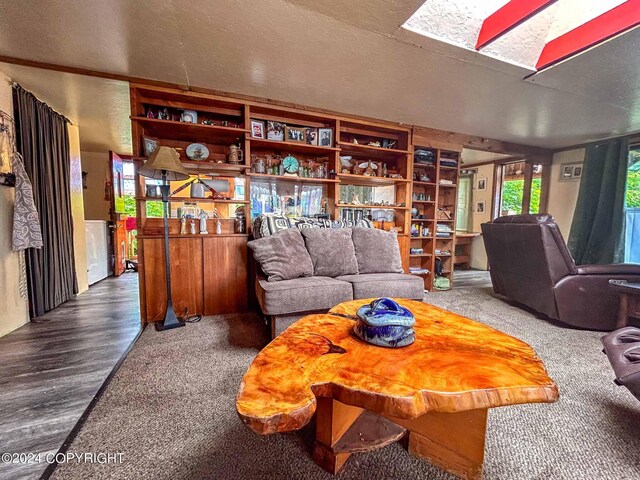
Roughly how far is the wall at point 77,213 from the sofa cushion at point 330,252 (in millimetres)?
3228

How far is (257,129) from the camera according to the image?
2.90m

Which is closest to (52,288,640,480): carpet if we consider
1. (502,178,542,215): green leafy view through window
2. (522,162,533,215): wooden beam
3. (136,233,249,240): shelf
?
(136,233,249,240): shelf

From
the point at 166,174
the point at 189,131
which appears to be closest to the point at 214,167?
the point at 189,131

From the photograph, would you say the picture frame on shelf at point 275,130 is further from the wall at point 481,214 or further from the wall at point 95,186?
the wall at point 481,214

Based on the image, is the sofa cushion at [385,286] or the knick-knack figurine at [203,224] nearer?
the sofa cushion at [385,286]

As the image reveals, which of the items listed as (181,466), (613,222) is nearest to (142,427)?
(181,466)

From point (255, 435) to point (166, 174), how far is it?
2.10 meters

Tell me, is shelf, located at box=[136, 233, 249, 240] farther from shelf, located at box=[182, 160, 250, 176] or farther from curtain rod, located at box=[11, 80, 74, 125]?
curtain rod, located at box=[11, 80, 74, 125]

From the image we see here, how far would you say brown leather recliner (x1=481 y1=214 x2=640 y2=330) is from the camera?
2.32m

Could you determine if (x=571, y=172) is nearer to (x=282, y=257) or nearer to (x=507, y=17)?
(x=507, y=17)

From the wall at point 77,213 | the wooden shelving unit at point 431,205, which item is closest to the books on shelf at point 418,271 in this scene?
the wooden shelving unit at point 431,205

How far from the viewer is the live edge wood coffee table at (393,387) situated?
702 mm

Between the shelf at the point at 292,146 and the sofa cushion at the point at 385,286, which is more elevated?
the shelf at the point at 292,146

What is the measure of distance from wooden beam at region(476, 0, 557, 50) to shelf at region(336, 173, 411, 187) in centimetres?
167
